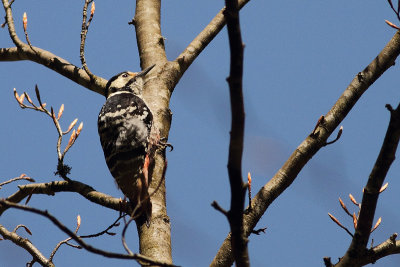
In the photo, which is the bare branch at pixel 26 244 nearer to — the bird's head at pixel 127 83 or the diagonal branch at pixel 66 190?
the diagonal branch at pixel 66 190

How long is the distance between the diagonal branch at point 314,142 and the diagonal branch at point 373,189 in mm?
1173

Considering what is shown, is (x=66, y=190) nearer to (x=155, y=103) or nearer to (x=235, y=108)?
(x=155, y=103)

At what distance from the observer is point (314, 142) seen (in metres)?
3.52

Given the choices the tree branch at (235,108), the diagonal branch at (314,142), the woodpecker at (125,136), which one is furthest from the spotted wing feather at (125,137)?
the tree branch at (235,108)

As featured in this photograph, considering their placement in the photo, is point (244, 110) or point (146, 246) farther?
point (146, 246)

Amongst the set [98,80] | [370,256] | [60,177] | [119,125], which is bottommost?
[370,256]

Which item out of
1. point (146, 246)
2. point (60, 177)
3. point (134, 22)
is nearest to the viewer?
point (146, 246)

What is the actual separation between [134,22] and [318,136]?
2585 mm

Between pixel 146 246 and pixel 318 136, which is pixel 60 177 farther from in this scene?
pixel 318 136

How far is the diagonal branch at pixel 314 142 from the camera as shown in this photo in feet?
11.1

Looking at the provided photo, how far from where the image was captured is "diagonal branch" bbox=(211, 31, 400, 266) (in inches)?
134

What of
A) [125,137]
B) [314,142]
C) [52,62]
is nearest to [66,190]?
[125,137]

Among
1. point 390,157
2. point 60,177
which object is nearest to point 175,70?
point 60,177

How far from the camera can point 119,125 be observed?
4801mm
